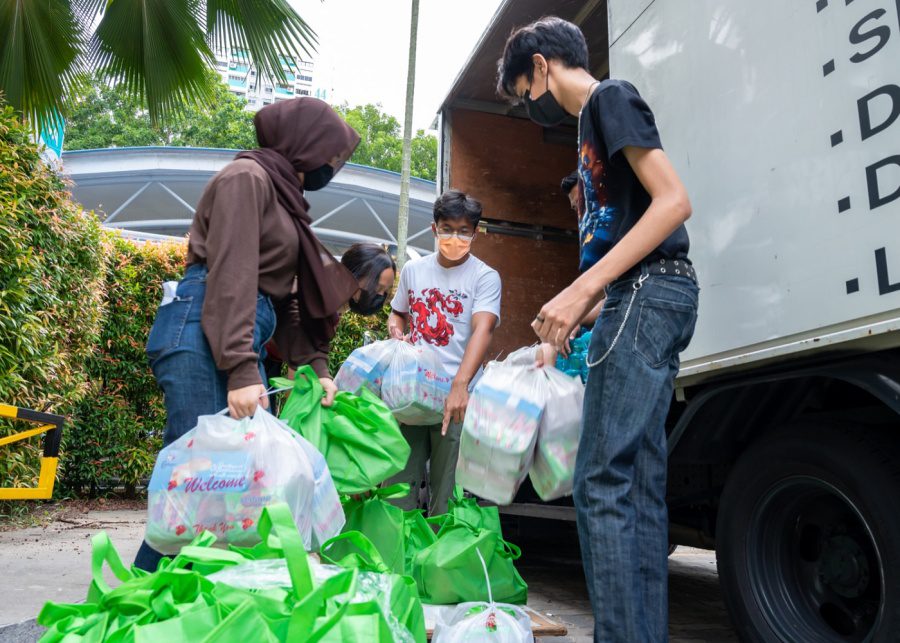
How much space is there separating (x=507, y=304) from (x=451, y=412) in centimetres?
195

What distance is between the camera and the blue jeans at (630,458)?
1.62m

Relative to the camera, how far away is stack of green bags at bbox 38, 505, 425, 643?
113 centimetres

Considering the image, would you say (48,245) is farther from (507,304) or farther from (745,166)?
(745,166)

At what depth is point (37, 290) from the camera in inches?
197

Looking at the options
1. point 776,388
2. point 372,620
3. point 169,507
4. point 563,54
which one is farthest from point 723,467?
point 169,507

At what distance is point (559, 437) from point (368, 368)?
1.34 m

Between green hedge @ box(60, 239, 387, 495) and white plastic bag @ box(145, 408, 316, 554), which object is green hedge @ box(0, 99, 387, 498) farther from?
white plastic bag @ box(145, 408, 316, 554)

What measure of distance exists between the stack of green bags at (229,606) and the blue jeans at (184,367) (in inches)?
20.2

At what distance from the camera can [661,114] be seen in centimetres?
253

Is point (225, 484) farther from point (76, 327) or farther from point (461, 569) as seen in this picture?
point (76, 327)

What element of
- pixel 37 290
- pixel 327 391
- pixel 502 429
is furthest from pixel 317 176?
pixel 37 290

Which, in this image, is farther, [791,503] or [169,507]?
[791,503]

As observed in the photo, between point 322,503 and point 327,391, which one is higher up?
point 327,391

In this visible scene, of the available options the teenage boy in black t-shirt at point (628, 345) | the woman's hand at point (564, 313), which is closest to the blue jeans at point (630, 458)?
the teenage boy in black t-shirt at point (628, 345)
